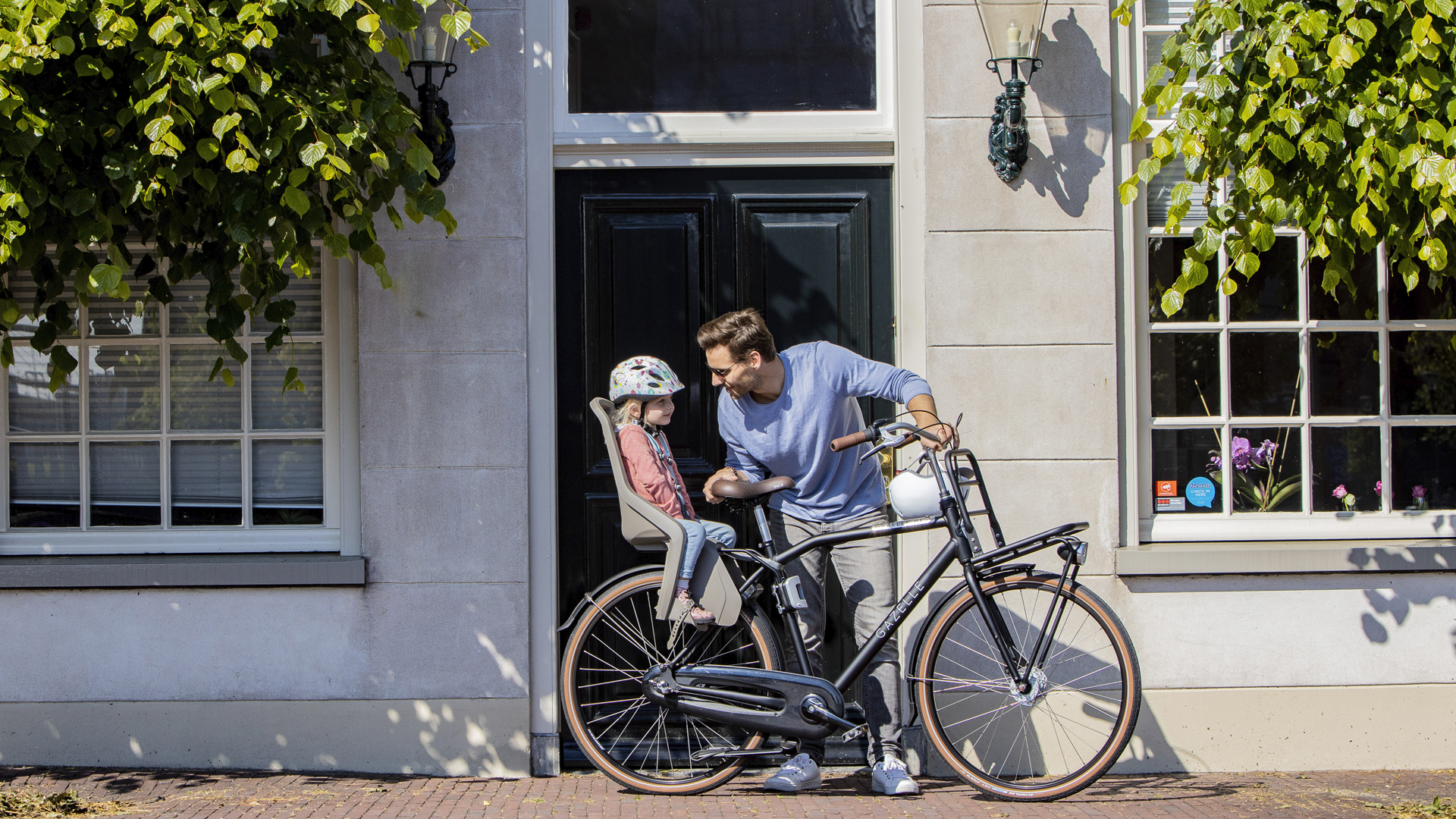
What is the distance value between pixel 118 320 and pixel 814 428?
2.94 metres

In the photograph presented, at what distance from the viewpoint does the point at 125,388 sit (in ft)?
15.0

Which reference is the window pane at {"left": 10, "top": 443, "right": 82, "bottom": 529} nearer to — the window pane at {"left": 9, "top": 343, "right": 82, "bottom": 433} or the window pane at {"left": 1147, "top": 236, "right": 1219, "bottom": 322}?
the window pane at {"left": 9, "top": 343, "right": 82, "bottom": 433}

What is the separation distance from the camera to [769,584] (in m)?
3.98

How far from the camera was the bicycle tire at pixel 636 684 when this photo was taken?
384cm

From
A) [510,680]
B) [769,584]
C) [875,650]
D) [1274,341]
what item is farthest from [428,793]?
[1274,341]

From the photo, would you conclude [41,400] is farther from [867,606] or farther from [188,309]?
[867,606]

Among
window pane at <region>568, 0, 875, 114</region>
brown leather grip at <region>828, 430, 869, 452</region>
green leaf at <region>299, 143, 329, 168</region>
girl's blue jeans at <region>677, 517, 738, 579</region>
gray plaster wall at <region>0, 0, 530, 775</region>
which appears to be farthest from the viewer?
window pane at <region>568, 0, 875, 114</region>

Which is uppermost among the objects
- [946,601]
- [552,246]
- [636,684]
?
[552,246]

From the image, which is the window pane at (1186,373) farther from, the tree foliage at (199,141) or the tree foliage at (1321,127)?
the tree foliage at (199,141)

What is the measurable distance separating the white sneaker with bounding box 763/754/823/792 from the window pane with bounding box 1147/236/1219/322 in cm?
228

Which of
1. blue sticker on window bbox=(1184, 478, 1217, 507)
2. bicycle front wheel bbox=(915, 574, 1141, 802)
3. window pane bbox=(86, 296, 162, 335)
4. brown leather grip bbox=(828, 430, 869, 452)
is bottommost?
bicycle front wheel bbox=(915, 574, 1141, 802)

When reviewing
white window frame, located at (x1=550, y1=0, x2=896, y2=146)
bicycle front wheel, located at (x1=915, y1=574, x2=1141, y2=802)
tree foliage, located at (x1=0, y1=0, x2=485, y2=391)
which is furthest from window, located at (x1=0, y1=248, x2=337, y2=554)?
bicycle front wheel, located at (x1=915, y1=574, x2=1141, y2=802)

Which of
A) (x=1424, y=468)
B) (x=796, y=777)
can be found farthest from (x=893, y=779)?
(x=1424, y=468)

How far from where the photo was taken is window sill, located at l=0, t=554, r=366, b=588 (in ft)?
14.0
